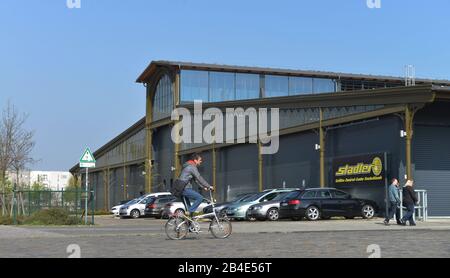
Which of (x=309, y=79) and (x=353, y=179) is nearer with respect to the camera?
(x=353, y=179)

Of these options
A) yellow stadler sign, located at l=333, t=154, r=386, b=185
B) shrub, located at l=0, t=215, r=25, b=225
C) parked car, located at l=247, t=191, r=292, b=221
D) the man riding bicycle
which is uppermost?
yellow stadler sign, located at l=333, t=154, r=386, b=185

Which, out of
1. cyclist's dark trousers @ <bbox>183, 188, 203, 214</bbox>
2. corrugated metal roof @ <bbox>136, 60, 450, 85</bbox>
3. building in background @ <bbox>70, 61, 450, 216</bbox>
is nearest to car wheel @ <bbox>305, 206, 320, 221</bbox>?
building in background @ <bbox>70, 61, 450, 216</bbox>

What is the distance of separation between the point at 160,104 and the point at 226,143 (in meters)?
17.5

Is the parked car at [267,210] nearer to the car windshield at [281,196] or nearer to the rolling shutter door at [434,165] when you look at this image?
the car windshield at [281,196]

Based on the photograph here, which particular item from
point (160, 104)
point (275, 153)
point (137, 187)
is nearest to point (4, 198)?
point (275, 153)

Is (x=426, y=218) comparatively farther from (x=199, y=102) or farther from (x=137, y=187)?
(x=137, y=187)

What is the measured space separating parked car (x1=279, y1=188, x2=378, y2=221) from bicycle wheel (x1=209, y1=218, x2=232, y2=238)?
13100mm

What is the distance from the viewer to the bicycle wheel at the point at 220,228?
14867 millimetres

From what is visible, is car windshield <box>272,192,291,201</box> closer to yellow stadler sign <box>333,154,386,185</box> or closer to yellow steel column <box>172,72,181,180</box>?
yellow stadler sign <box>333,154,386,185</box>

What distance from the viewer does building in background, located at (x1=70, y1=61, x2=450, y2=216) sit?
2881 centimetres

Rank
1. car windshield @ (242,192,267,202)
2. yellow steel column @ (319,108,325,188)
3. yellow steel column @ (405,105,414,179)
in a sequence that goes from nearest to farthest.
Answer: yellow steel column @ (405,105,414,179), car windshield @ (242,192,267,202), yellow steel column @ (319,108,325,188)

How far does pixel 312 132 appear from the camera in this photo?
117 ft

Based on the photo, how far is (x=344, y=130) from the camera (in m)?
32.8

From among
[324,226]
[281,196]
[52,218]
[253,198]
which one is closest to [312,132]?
[253,198]
